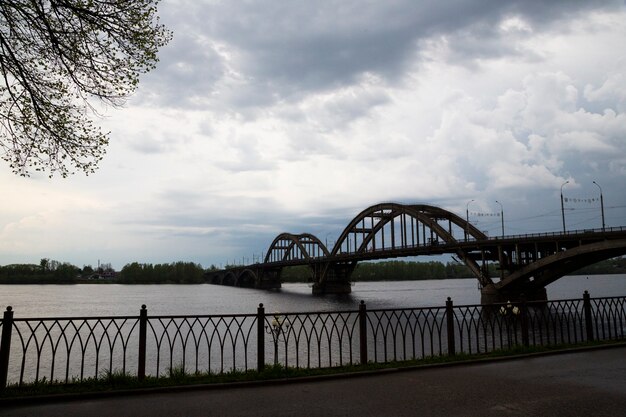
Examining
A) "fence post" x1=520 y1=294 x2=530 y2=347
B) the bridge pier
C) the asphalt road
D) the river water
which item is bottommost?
the river water

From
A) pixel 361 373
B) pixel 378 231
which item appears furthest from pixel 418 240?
pixel 361 373

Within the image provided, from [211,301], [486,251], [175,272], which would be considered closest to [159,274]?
[175,272]

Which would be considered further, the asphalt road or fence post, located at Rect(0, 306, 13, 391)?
fence post, located at Rect(0, 306, 13, 391)

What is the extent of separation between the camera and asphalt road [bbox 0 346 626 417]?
629 centimetres

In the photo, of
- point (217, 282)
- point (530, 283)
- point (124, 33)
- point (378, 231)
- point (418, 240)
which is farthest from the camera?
point (217, 282)

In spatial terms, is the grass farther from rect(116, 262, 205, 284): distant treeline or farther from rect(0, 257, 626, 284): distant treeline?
rect(116, 262, 205, 284): distant treeline

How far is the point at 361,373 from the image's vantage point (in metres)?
8.48

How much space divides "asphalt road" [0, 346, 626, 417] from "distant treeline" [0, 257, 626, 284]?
14054 centimetres

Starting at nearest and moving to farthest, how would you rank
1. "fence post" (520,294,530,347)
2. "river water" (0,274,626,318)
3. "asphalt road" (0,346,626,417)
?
"asphalt road" (0,346,626,417)
"fence post" (520,294,530,347)
"river water" (0,274,626,318)

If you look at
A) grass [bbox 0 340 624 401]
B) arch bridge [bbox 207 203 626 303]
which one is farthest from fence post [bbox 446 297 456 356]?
arch bridge [bbox 207 203 626 303]

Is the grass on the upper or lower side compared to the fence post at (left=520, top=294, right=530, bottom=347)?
lower

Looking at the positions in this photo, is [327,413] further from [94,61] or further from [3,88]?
[3,88]

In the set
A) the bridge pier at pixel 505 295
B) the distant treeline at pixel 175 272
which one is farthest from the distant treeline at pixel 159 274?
the bridge pier at pixel 505 295

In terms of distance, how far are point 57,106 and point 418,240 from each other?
194ft
